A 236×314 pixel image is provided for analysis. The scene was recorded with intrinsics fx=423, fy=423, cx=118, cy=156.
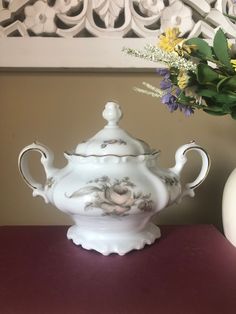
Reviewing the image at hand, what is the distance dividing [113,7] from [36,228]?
44 cm

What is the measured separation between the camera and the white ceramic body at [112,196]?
1.92ft

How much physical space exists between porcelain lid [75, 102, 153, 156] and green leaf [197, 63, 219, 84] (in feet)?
0.47

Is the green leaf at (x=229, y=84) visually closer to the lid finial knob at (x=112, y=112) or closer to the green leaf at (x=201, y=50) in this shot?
the green leaf at (x=201, y=50)

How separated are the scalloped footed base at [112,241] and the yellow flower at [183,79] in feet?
0.76

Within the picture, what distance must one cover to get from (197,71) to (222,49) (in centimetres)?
5

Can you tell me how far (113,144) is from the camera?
630 millimetres

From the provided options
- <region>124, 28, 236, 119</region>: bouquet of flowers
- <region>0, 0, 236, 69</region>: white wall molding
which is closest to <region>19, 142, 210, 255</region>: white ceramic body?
<region>124, 28, 236, 119</region>: bouquet of flowers

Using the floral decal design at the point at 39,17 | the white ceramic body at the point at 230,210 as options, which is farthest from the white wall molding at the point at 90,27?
the white ceramic body at the point at 230,210

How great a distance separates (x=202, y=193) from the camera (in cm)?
87

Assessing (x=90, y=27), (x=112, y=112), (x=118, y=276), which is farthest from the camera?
(x=90, y=27)

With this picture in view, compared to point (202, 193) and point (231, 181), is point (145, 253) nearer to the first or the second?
point (231, 181)

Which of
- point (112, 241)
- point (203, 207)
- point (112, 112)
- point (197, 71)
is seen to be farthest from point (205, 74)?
point (203, 207)

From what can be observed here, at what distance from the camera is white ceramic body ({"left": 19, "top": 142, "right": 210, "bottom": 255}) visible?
0.59 m

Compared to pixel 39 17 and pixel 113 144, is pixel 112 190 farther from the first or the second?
pixel 39 17
